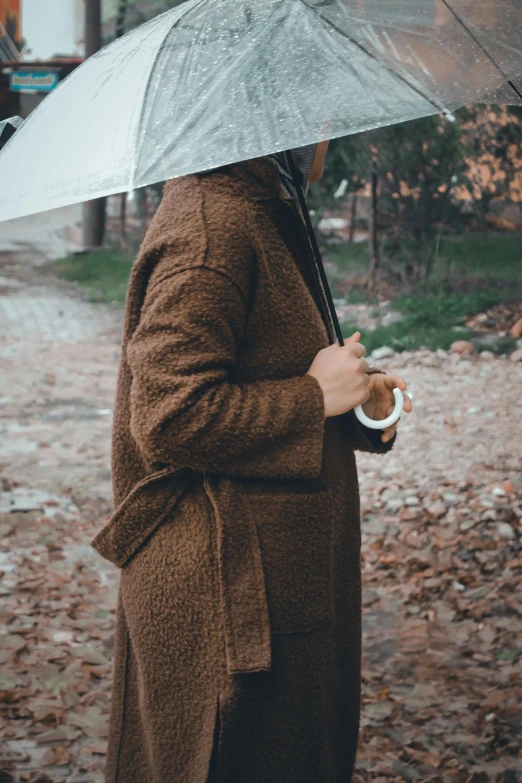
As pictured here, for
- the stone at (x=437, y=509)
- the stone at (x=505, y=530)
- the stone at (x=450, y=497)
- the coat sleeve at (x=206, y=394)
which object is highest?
the coat sleeve at (x=206, y=394)

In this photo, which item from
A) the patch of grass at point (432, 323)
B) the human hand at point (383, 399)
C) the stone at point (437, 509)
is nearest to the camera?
the human hand at point (383, 399)

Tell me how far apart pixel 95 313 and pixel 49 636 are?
26.2ft

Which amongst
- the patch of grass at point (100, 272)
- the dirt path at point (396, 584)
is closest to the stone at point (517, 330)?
the dirt path at point (396, 584)

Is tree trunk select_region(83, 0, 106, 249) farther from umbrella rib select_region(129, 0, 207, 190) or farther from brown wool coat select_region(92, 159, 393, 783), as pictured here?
brown wool coat select_region(92, 159, 393, 783)

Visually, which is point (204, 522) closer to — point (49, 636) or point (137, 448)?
point (137, 448)

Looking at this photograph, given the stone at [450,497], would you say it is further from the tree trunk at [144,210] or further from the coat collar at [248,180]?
the tree trunk at [144,210]

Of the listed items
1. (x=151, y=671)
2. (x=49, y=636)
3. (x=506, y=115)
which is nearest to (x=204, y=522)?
(x=151, y=671)

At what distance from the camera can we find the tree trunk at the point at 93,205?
13.5 meters

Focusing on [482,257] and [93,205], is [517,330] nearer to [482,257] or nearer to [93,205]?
[482,257]

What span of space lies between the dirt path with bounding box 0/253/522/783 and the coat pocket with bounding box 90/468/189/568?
168 centimetres

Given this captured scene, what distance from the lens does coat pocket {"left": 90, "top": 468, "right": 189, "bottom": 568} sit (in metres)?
1.87

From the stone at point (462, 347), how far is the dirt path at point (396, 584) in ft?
0.76

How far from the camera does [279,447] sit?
180 centimetres

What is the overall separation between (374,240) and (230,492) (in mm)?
8602
